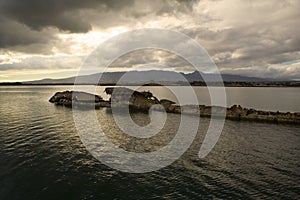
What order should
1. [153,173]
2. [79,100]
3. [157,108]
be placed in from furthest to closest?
[79,100], [157,108], [153,173]

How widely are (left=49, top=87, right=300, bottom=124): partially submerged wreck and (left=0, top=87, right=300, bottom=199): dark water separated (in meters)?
18.1

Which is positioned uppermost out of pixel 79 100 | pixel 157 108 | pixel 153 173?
pixel 79 100

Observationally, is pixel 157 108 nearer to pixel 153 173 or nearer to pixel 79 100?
pixel 79 100

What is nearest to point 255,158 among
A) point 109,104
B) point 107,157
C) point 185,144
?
point 185,144

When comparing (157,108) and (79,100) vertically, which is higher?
A: (79,100)

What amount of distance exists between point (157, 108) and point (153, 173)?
162 ft

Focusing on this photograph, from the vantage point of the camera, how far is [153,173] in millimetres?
24125

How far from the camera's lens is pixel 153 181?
22.2 meters

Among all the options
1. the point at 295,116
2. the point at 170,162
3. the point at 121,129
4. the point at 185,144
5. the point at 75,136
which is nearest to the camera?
the point at 170,162

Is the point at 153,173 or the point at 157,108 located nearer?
the point at 153,173

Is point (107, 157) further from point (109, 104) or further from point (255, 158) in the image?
point (109, 104)

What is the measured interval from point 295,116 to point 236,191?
4287 centimetres

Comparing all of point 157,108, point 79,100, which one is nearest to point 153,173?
point 157,108

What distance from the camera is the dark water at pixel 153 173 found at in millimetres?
19828
